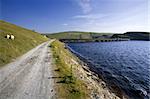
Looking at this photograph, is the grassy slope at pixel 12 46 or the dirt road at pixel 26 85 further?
the grassy slope at pixel 12 46

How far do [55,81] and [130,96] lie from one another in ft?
36.8

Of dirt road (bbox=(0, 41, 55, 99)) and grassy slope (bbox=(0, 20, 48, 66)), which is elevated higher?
grassy slope (bbox=(0, 20, 48, 66))

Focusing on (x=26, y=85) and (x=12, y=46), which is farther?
(x=12, y=46)

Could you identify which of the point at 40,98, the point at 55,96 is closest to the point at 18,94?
the point at 40,98

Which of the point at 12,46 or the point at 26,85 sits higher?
the point at 12,46

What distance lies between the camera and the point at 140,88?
28547 mm

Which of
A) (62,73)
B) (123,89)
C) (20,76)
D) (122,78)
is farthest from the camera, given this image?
(122,78)

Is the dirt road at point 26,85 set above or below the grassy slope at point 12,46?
below

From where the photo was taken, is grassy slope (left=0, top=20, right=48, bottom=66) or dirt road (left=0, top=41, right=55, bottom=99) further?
grassy slope (left=0, top=20, right=48, bottom=66)

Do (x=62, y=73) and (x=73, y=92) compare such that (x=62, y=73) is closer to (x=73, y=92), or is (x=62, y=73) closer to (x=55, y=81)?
(x=55, y=81)

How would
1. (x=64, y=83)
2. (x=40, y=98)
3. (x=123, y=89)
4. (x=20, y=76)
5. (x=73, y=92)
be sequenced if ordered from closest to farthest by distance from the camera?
(x=40, y=98), (x=73, y=92), (x=64, y=83), (x=20, y=76), (x=123, y=89)

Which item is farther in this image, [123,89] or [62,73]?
[123,89]

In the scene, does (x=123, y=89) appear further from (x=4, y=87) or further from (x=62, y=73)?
(x=4, y=87)

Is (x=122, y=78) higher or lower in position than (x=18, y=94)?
lower
